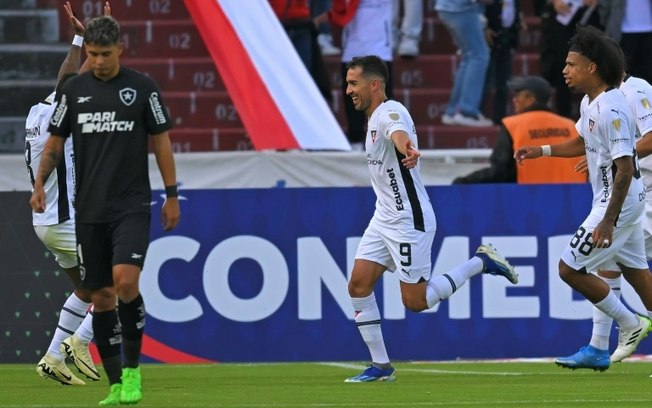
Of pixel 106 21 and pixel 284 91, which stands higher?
pixel 106 21

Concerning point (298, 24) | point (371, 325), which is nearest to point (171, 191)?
point (371, 325)

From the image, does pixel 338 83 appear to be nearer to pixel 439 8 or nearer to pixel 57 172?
pixel 439 8

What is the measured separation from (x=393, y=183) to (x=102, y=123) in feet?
7.80

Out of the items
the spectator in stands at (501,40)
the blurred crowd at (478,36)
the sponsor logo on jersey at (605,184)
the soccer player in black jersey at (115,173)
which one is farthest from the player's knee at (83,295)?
the spectator in stands at (501,40)

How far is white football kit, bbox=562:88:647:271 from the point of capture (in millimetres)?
11000

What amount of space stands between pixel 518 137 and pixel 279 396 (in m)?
5.14

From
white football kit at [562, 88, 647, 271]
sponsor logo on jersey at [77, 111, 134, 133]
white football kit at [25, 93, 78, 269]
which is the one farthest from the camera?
white football kit at [25, 93, 78, 269]

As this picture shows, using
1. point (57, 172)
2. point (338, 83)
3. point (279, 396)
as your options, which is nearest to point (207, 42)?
point (338, 83)

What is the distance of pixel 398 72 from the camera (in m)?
19.4

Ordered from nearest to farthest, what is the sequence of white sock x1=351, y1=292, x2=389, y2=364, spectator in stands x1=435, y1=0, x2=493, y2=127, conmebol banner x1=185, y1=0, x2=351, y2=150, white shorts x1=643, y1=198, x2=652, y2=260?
white sock x1=351, y1=292, x2=389, y2=364
white shorts x1=643, y1=198, x2=652, y2=260
conmebol banner x1=185, y1=0, x2=351, y2=150
spectator in stands x1=435, y1=0, x2=493, y2=127

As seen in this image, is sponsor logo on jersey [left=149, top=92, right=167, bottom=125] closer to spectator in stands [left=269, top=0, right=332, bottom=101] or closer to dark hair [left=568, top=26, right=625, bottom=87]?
dark hair [left=568, top=26, right=625, bottom=87]

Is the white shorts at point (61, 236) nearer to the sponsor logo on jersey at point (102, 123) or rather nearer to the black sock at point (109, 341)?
the black sock at point (109, 341)

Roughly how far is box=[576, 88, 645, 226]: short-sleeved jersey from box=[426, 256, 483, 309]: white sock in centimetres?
100

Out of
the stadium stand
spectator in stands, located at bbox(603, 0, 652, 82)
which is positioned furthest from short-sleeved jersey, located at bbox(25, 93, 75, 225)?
spectator in stands, located at bbox(603, 0, 652, 82)
